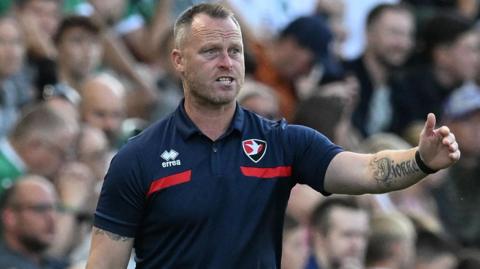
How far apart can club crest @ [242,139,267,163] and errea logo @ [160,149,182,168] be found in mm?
282

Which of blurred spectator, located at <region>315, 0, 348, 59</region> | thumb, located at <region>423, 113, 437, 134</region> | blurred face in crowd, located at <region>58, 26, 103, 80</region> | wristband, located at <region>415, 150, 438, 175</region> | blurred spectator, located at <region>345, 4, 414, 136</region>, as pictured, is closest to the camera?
thumb, located at <region>423, 113, 437, 134</region>

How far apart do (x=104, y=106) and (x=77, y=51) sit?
0.77m

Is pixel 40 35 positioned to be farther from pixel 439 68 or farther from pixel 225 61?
pixel 225 61

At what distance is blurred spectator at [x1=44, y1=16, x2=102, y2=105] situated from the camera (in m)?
11.5

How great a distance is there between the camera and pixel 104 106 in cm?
1089

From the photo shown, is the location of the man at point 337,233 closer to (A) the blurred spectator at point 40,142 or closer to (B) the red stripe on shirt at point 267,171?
(A) the blurred spectator at point 40,142

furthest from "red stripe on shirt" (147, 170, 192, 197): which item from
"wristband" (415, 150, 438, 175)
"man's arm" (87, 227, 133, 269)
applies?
"wristband" (415, 150, 438, 175)

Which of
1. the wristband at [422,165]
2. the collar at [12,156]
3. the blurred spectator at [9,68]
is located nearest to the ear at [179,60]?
the wristband at [422,165]

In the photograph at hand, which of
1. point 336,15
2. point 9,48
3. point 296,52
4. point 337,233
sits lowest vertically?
point 337,233

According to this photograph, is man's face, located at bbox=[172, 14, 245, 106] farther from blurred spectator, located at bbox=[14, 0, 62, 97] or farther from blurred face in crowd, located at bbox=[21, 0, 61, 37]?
blurred face in crowd, located at bbox=[21, 0, 61, 37]

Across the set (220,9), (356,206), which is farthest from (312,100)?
(220,9)

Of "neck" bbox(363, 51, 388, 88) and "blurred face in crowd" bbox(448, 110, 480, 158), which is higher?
"neck" bbox(363, 51, 388, 88)

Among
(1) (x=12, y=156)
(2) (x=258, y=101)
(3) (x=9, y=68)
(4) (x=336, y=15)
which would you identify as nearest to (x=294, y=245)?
(2) (x=258, y=101)

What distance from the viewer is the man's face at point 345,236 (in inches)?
368
